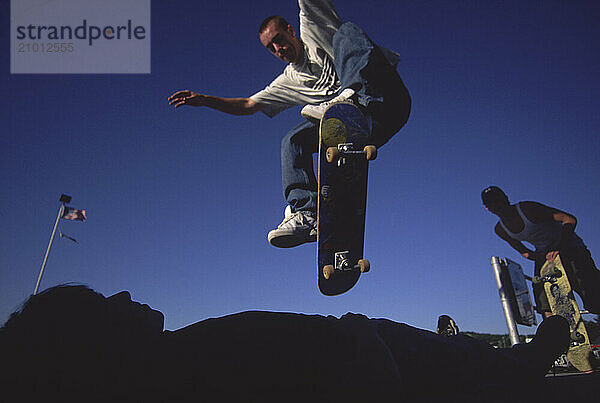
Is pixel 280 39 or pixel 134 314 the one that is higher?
pixel 280 39

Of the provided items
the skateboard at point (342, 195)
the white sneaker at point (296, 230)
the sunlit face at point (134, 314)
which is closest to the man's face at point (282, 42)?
the skateboard at point (342, 195)

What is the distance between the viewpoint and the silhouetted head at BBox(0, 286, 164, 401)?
809mm

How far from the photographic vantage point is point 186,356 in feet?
2.76

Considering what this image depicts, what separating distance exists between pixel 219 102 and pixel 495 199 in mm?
3735

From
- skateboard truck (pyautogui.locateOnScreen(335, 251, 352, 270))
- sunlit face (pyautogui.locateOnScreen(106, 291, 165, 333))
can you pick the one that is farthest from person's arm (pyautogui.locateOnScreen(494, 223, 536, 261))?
sunlit face (pyautogui.locateOnScreen(106, 291, 165, 333))

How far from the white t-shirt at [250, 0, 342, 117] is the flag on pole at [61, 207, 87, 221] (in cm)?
1597

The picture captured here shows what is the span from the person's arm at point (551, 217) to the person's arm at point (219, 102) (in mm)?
3587

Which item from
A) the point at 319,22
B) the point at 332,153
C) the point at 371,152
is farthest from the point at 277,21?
the point at 371,152

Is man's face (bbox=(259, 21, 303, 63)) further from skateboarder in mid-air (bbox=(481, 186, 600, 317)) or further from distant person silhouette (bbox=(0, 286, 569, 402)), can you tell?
skateboarder in mid-air (bbox=(481, 186, 600, 317))

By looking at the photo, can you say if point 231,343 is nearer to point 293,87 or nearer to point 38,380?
point 38,380

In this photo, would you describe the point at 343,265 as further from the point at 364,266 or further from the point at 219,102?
→ the point at 219,102

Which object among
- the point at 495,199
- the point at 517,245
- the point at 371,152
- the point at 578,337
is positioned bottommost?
the point at 578,337

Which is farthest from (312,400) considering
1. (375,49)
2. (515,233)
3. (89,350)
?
(515,233)

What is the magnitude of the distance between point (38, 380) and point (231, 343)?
16.3 inches
